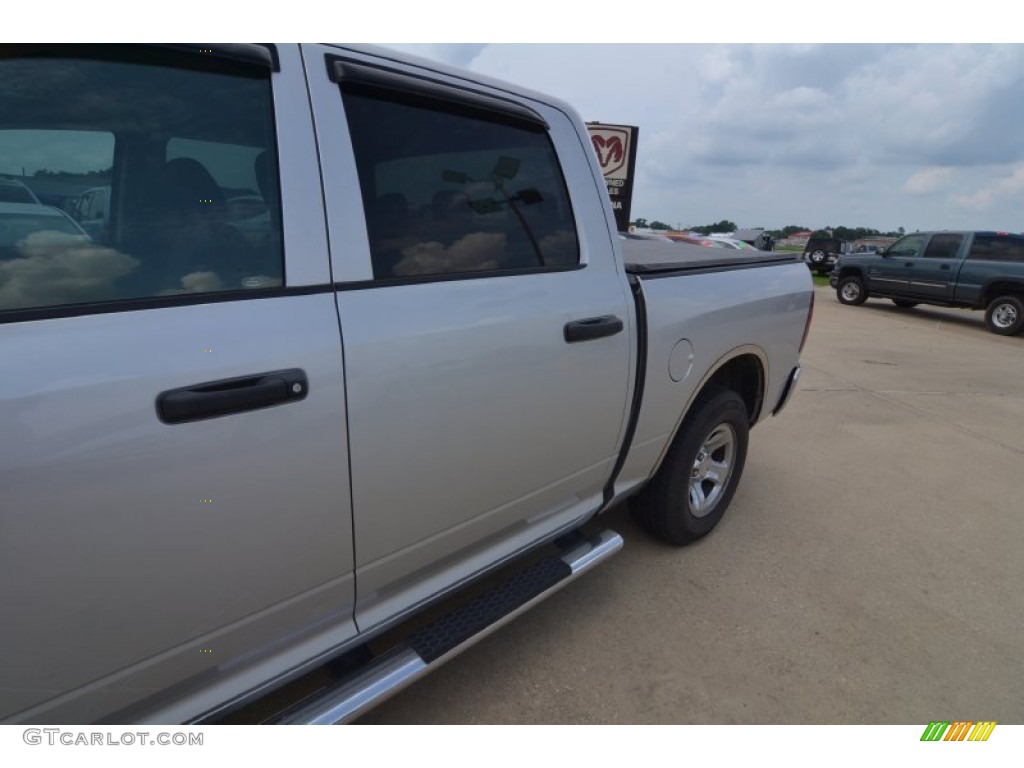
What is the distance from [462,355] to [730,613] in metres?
1.80

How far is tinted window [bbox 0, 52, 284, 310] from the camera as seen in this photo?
1148 mm

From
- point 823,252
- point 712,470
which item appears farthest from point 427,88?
point 823,252

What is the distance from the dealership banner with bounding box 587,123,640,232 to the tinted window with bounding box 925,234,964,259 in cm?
804

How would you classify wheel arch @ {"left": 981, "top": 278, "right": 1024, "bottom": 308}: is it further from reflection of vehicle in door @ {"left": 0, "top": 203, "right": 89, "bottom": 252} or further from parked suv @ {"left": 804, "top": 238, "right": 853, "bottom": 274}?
reflection of vehicle in door @ {"left": 0, "top": 203, "right": 89, "bottom": 252}

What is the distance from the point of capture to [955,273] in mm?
11695

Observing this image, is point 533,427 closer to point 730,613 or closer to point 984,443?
point 730,613

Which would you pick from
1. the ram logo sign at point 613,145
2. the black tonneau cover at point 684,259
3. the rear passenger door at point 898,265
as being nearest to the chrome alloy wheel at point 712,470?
the black tonneau cover at point 684,259

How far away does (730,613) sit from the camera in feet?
8.47

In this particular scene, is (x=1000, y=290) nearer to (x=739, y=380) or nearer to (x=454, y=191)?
(x=739, y=380)

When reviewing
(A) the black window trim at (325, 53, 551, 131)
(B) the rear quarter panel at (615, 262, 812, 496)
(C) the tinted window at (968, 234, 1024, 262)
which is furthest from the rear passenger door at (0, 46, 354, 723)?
(C) the tinted window at (968, 234, 1024, 262)

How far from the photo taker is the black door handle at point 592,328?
1966 mm

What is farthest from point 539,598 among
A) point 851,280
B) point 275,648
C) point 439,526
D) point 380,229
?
point 851,280
